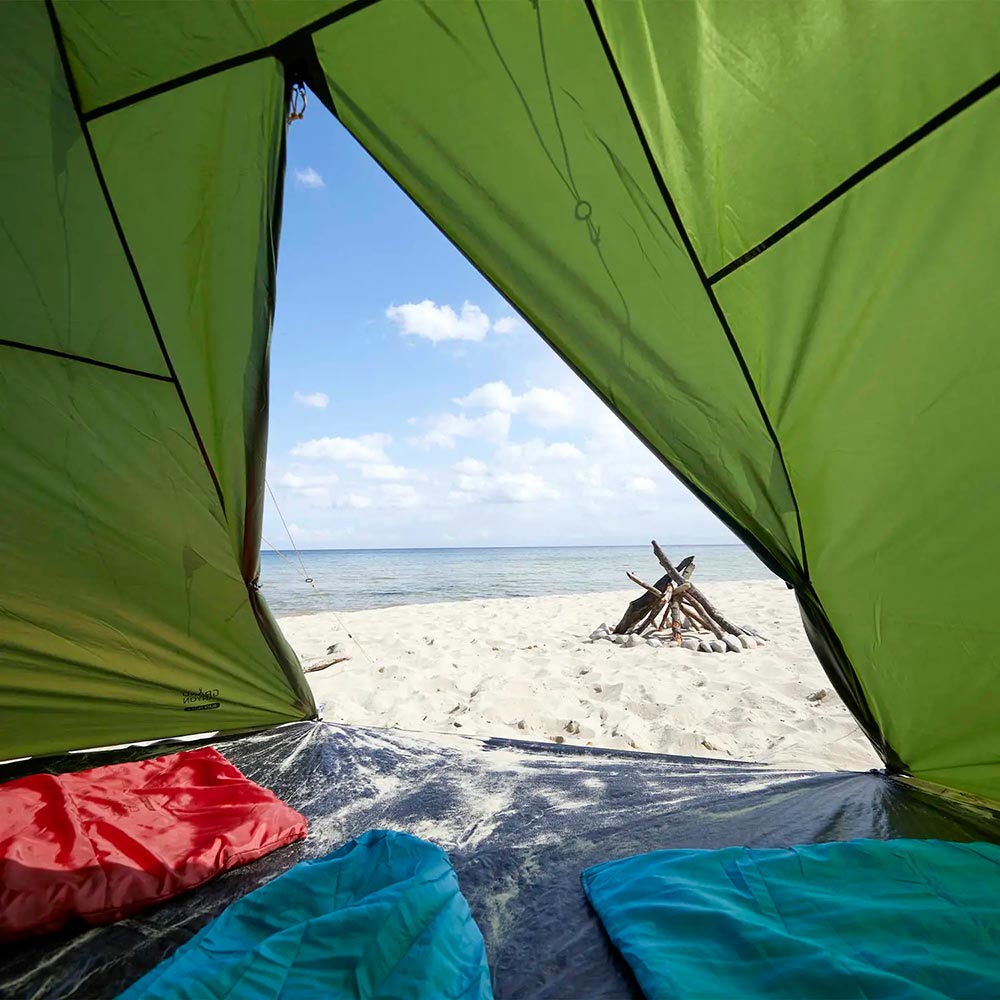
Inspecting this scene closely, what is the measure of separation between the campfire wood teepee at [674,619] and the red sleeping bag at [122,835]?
402 cm

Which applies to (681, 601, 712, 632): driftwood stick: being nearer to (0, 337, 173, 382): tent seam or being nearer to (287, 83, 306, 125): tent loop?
(0, 337, 173, 382): tent seam

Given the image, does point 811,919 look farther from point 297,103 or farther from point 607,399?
point 297,103

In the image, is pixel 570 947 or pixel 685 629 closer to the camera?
pixel 570 947

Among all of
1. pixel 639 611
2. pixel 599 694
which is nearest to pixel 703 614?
pixel 639 611

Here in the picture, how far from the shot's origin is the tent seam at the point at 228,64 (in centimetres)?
117

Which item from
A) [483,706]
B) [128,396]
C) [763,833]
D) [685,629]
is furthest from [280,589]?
[763,833]

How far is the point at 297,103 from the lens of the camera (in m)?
1.35

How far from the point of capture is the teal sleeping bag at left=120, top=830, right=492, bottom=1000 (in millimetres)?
916

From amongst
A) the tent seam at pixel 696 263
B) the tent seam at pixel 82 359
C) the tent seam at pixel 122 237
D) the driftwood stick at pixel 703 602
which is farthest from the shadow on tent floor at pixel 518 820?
the driftwood stick at pixel 703 602

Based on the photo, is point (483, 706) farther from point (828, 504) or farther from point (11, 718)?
point (828, 504)

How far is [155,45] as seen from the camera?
49.1 inches

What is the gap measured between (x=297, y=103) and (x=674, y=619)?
5.14 meters

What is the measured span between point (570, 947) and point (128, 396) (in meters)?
2.03

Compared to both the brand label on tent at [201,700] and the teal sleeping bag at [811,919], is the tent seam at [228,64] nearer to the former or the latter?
the teal sleeping bag at [811,919]
